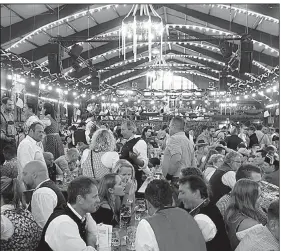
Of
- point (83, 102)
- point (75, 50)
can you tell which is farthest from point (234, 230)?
point (83, 102)

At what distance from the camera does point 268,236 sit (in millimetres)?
1835

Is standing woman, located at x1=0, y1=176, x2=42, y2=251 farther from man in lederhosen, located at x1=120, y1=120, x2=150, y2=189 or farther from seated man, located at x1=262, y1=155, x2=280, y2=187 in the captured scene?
seated man, located at x1=262, y1=155, x2=280, y2=187

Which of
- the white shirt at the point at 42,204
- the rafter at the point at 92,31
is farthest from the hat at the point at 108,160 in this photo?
the rafter at the point at 92,31

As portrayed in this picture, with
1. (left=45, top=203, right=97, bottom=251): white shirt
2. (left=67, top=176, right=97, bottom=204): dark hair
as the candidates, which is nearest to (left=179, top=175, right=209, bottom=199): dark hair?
(left=67, top=176, right=97, bottom=204): dark hair

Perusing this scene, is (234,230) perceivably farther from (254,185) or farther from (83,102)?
(83,102)

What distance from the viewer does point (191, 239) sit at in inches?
70.7

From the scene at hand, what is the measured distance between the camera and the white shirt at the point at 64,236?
1.74 m

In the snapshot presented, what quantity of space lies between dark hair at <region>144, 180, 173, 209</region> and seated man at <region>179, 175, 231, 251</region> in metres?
0.29

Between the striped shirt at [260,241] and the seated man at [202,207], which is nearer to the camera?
the striped shirt at [260,241]

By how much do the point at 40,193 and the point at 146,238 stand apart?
0.98 metres

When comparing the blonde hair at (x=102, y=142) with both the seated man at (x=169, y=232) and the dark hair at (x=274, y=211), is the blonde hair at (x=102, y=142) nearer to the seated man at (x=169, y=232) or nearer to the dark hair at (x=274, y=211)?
the seated man at (x=169, y=232)

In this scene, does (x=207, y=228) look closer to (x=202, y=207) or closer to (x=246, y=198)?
(x=202, y=207)

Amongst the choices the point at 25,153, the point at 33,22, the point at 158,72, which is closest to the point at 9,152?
the point at 25,153

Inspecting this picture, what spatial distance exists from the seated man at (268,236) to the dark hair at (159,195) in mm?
430
